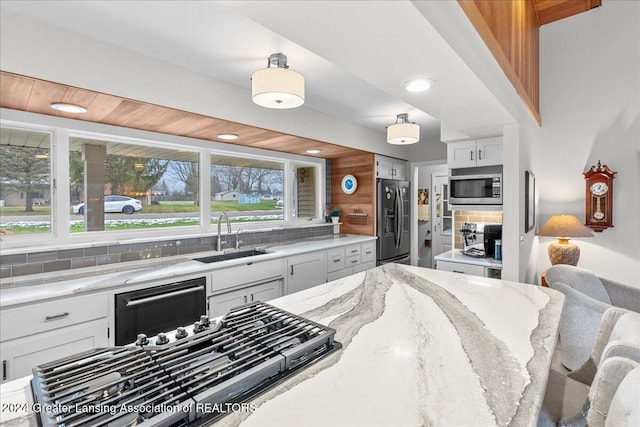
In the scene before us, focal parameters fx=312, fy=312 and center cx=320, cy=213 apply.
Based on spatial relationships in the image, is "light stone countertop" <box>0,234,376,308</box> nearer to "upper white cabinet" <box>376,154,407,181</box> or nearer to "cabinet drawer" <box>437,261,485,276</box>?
"cabinet drawer" <box>437,261,485,276</box>

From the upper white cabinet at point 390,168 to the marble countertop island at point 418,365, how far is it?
3.10 meters

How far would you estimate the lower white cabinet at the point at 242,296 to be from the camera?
2545mm

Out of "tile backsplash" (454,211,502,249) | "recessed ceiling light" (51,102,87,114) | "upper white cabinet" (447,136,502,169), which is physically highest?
"recessed ceiling light" (51,102,87,114)

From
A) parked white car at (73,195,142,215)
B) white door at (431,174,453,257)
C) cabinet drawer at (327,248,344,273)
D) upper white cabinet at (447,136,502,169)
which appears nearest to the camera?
parked white car at (73,195,142,215)

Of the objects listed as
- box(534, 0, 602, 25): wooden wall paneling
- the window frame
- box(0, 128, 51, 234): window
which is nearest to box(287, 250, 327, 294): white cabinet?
the window frame

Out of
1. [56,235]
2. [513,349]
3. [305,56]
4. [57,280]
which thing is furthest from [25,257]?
[513,349]

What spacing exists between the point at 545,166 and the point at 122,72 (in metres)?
4.49

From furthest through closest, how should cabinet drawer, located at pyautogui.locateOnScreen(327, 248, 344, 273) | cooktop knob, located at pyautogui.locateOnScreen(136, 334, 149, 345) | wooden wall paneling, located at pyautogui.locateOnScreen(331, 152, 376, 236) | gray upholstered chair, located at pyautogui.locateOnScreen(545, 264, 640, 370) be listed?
wooden wall paneling, located at pyautogui.locateOnScreen(331, 152, 376, 236) < cabinet drawer, located at pyautogui.locateOnScreen(327, 248, 344, 273) < gray upholstered chair, located at pyautogui.locateOnScreen(545, 264, 640, 370) < cooktop knob, located at pyautogui.locateOnScreen(136, 334, 149, 345)

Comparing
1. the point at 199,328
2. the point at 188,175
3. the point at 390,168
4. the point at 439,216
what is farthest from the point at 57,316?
the point at 439,216

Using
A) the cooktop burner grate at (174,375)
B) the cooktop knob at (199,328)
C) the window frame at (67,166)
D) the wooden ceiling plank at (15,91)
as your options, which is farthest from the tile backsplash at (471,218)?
the wooden ceiling plank at (15,91)

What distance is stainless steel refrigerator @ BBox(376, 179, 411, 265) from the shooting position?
4.52m

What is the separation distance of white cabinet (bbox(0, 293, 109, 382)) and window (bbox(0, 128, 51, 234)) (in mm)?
863

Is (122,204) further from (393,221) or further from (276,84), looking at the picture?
(393,221)

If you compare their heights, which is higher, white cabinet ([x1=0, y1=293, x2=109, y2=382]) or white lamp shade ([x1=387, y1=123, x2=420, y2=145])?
white lamp shade ([x1=387, y1=123, x2=420, y2=145])
